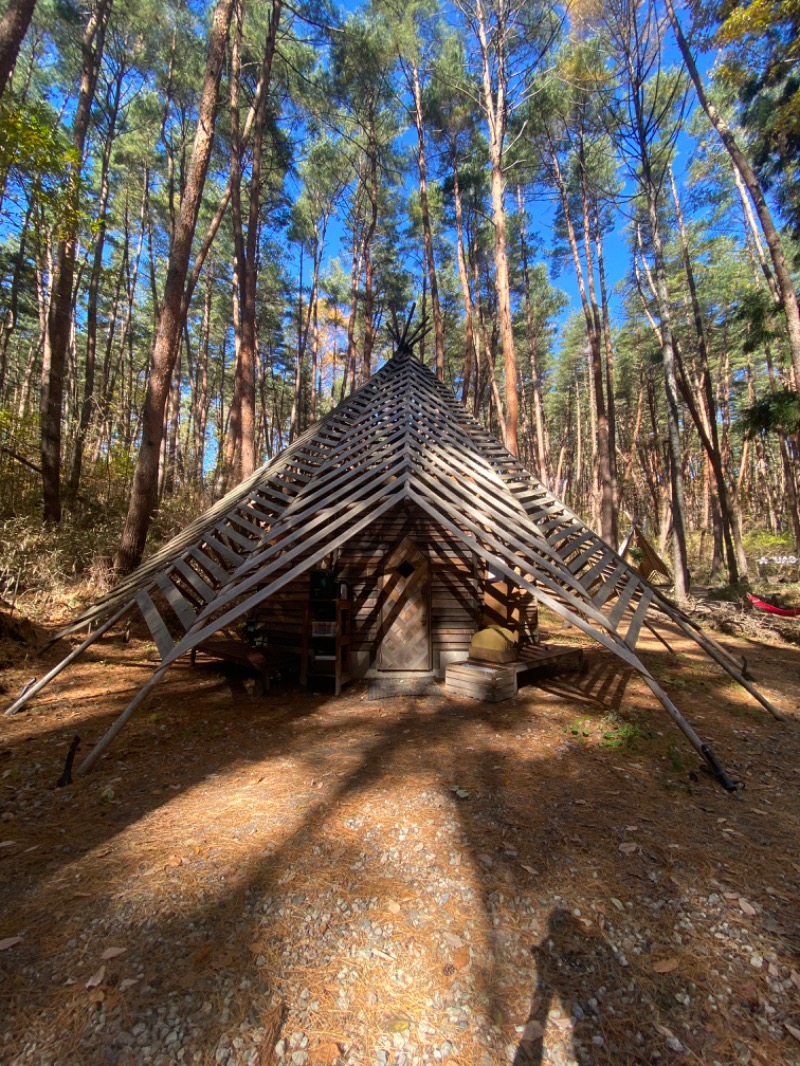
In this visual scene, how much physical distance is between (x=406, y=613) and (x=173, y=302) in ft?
21.7

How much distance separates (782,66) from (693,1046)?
52.3 feet

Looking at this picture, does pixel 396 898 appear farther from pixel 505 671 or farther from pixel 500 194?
pixel 500 194

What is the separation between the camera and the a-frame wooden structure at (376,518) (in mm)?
4254

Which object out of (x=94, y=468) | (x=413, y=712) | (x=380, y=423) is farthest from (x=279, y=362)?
(x=413, y=712)

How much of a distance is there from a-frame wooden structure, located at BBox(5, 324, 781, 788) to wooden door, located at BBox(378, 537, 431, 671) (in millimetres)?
764

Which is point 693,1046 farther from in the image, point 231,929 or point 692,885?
point 231,929

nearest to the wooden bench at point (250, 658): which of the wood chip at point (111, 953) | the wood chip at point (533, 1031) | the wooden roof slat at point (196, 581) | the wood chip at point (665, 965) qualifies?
the wooden roof slat at point (196, 581)

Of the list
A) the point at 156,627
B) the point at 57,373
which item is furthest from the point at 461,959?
the point at 57,373

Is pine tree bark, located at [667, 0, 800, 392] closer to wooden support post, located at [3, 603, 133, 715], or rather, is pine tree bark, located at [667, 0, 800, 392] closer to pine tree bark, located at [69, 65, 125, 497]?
wooden support post, located at [3, 603, 133, 715]

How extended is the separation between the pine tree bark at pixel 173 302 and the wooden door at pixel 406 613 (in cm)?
471

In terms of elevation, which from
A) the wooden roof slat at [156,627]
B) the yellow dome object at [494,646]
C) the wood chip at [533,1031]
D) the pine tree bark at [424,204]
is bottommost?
the wood chip at [533,1031]

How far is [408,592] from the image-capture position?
6461mm

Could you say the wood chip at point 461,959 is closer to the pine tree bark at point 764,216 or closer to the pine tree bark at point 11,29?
Result: the pine tree bark at point 11,29

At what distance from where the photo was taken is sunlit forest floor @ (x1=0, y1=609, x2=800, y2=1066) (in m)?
1.82
